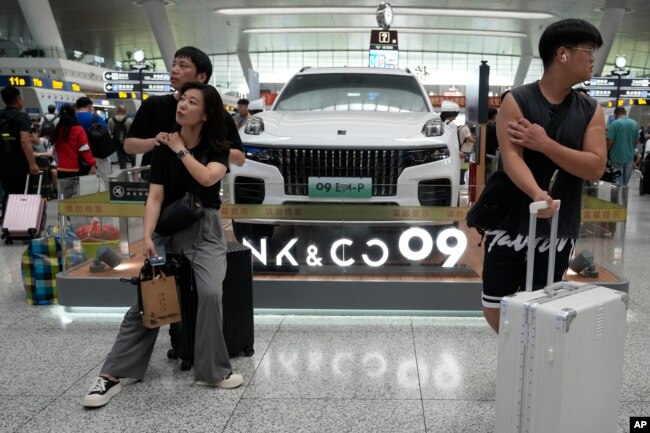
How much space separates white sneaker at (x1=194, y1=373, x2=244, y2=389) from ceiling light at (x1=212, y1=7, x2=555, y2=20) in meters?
34.2

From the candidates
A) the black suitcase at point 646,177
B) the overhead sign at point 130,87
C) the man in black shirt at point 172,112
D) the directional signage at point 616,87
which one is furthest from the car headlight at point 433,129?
the directional signage at point 616,87

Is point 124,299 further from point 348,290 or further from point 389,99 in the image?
point 389,99

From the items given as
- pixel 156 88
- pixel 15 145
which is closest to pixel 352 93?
pixel 15 145

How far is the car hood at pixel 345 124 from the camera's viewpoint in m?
5.11

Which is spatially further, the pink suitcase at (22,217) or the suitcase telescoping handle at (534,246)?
the pink suitcase at (22,217)

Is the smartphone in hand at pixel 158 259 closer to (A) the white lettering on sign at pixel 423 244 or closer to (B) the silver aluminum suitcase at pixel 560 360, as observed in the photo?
(B) the silver aluminum suitcase at pixel 560 360

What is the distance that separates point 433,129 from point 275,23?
3726 centimetres

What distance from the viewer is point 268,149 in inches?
200

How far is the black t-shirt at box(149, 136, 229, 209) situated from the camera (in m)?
3.29

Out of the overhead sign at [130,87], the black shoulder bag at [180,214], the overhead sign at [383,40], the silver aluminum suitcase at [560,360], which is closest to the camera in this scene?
the silver aluminum suitcase at [560,360]

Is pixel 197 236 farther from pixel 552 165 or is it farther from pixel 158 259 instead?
pixel 552 165

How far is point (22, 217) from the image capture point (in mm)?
7469

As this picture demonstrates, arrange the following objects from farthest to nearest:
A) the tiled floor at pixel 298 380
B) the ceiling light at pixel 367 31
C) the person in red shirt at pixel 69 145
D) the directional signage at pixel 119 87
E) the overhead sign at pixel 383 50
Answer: the ceiling light at pixel 367 31
the directional signage at pixel 119 87
the overhead sign at pixel 383 50
the person in red shirt at pixel 69 145
the tiled floor at pixel 298 380

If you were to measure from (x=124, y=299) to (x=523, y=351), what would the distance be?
3.27 meters
